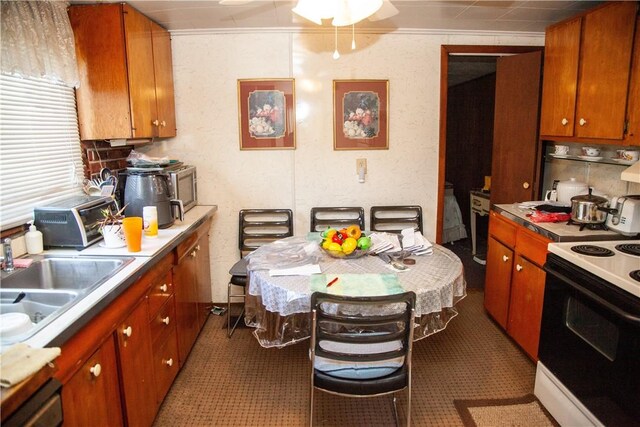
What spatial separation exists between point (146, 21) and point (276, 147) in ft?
4.20

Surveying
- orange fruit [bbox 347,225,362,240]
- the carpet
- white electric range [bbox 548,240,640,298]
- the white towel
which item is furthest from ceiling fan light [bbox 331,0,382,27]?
the carpet

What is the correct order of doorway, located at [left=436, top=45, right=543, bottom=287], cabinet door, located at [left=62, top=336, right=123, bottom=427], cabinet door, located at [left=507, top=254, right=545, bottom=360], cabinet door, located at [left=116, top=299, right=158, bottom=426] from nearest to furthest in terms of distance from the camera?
cabinet door, located at [left=62, top=336, right=123, bottom=427], cabinet door, located at [left=116, top=299, right=158, bottom=426], cabinet door, located at [left=507, top=254, right=545, bottom=360], doorway, located at [left=436, top=45, right=543, bottom=287]

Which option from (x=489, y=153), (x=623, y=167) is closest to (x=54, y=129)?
(x=623, y=167)

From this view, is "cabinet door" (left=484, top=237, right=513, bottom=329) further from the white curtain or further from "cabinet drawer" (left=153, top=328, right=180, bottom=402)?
the white curtain

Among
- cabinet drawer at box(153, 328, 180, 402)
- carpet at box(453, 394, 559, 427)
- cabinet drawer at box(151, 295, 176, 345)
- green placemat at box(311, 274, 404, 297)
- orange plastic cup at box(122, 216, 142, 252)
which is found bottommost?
carpet at box(453, 394, 559, 427)

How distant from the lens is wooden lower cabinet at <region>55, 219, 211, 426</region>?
1.47 m

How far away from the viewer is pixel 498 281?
3086mm

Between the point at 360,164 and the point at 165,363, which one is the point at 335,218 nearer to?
the point at 360,164

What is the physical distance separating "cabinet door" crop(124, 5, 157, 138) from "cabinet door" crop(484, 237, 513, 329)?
2.58m

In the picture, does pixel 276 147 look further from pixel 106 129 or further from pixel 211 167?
pixel 106 129

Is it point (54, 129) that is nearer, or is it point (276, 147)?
point (54, 129)

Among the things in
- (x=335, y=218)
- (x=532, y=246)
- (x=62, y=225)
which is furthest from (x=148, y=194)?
(x=532, y=246)

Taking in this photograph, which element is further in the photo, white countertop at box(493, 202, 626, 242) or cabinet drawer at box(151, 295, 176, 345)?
white countertop at box(493, 202, 626, 242)

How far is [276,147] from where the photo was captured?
3523mm
